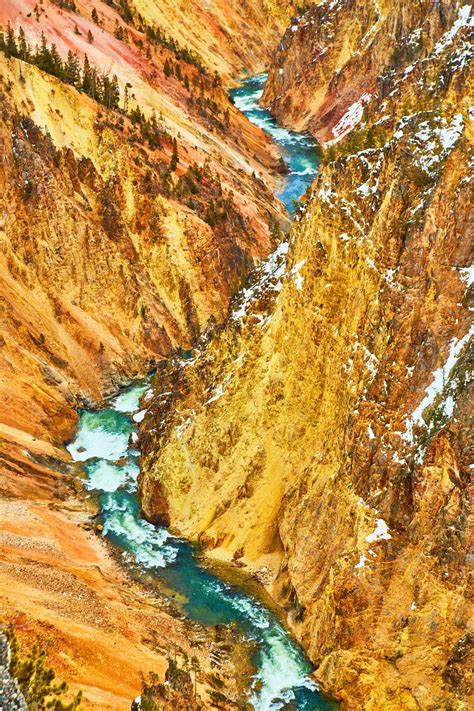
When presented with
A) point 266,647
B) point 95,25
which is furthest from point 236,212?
point 266,647

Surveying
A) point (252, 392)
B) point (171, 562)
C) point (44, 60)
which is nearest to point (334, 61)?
point (44, 60)

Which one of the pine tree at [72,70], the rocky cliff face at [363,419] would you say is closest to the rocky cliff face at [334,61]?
the pine tree at [72,70]

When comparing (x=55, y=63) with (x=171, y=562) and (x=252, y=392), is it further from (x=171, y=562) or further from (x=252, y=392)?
(x=171, y=562)

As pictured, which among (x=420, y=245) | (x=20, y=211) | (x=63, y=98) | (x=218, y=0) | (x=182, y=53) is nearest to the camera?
(x=420, y=245)

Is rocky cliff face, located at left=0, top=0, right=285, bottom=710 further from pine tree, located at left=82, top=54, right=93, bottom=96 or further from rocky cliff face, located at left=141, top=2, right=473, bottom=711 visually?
rocky cliff face, located at left=141, top=2, right=473, bottom=711

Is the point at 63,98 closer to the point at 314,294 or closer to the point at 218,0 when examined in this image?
the point at 314,294

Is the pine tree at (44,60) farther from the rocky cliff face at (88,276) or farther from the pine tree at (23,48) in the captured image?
the rocky cliff face at (88,276)

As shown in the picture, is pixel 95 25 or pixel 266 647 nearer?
pixel 266 647
